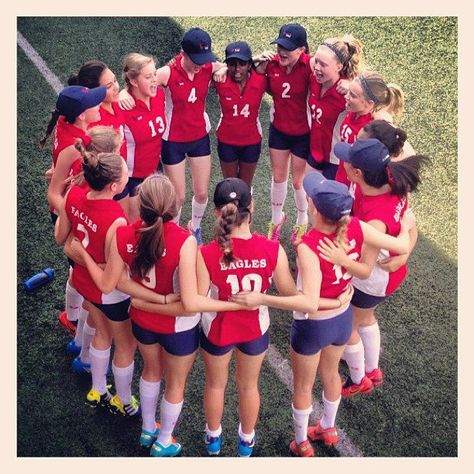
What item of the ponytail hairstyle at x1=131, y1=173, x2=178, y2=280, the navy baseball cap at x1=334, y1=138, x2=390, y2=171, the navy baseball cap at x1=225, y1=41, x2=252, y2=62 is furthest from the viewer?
the navy baseball cap at x1=225, y1=41, x2=252, y2=62

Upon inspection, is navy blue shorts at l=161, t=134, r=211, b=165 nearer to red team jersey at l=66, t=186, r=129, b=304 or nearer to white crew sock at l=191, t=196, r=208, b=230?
white crew sock at l=191, t=196, r=208, b=230

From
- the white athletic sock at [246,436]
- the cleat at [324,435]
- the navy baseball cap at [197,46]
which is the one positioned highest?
the navy baseball cap at [197,46]

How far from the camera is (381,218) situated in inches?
200

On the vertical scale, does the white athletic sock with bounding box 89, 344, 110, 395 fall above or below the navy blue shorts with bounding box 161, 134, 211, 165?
below

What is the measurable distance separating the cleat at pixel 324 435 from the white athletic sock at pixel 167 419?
1.17 meters

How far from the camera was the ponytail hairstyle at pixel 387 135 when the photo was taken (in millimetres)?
5516

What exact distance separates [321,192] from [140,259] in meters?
1.28

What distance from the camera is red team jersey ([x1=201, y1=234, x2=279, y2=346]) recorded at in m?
4.55

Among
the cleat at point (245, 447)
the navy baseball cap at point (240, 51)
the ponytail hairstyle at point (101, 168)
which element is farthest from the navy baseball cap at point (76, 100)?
the cleat at point (245, 447)

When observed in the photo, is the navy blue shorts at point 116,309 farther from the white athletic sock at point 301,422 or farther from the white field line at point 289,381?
the white field line at point 289,381

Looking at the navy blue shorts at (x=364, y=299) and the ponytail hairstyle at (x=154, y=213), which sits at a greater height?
the ponytail hairstyle at (x=154, y=213)

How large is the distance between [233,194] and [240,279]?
0.57 m

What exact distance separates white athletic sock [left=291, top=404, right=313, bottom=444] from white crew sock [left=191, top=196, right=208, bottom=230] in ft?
9.40

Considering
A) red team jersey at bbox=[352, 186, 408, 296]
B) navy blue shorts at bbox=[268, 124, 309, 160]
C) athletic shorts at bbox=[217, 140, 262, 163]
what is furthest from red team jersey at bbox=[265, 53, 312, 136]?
red team jersey at bbox=[352, 186, 408, 296]
